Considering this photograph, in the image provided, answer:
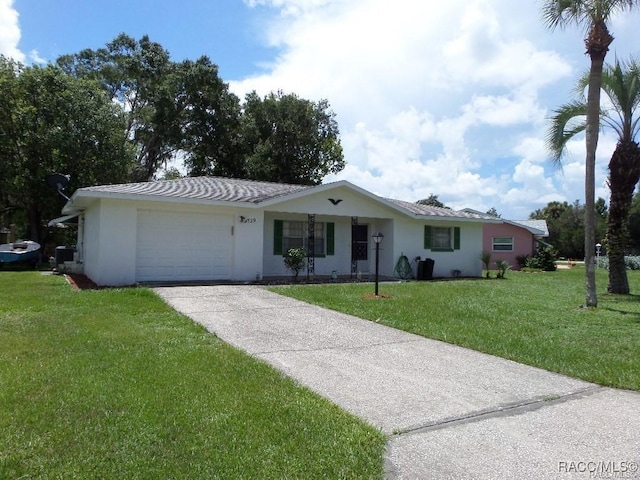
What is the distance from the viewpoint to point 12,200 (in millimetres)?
25500

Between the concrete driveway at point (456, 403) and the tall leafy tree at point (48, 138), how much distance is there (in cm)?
1906

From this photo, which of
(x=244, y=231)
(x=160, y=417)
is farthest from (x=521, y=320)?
(x=244, y=231)

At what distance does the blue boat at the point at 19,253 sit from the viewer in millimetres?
19844

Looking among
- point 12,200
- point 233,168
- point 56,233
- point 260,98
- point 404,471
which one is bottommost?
point 404,471

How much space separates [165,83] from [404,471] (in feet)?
106

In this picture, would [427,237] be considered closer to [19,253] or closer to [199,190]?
[199,190]

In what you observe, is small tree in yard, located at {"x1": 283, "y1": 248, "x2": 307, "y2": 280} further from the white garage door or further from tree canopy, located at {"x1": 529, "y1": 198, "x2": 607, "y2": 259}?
tree canopy, located at {"x1": 529, "y1": 198, "x2": 607, "y2": 259}

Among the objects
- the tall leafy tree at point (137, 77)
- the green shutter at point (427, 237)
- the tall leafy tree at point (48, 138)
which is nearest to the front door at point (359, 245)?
the green shutter at point (427, 237)

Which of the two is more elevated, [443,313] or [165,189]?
[165,189]

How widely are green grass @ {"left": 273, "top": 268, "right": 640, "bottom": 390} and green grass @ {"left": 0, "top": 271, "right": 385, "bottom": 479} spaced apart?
3.26 metres

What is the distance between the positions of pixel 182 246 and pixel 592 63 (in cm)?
1177

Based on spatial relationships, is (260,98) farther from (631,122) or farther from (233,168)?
(631,122)

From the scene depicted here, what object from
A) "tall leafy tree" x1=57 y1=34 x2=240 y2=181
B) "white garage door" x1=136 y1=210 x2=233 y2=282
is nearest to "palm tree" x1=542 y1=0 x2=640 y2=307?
"white garage door" x1=136 y1=210 x2=233 y2=282

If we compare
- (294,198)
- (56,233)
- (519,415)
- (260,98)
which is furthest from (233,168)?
(519,415)
